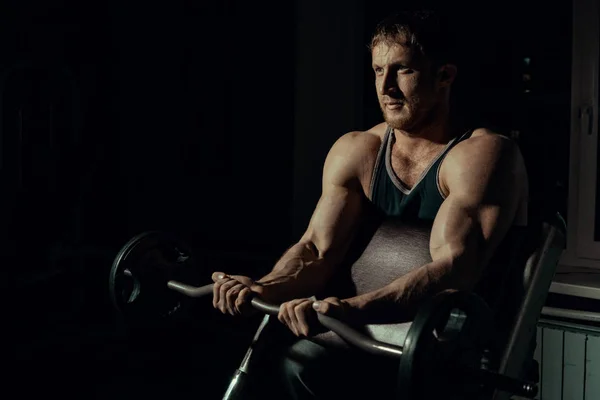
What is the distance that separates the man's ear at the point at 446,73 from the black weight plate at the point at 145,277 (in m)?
0.76

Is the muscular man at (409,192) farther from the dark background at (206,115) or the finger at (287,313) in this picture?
the dark background at (206,115)

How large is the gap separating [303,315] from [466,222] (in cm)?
45

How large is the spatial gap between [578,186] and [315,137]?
109 cm

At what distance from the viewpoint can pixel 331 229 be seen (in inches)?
76.3

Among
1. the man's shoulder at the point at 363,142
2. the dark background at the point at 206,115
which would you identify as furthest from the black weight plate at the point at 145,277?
the dark background at the point at 206,115

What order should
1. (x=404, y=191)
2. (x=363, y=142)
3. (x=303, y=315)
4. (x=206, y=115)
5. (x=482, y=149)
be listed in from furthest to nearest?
(x=206, y=115) < (x=363, y=142) < (x=404, y=191) < (x=482, y=149) < (x=303, y=315)

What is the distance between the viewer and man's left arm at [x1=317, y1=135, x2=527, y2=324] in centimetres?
165

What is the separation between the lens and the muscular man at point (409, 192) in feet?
5.44

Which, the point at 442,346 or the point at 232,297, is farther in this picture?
the point at 232,297

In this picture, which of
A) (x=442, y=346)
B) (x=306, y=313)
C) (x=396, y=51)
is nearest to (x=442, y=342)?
(x=442, y=346)

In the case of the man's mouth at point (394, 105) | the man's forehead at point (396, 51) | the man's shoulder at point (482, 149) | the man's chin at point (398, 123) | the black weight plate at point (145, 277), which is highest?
the man's forehead at point (396, 51)

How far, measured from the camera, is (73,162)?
123 inches

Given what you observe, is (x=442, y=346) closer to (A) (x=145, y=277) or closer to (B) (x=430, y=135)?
(B) (x=430, y=135)

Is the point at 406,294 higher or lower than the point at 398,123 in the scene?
lower
